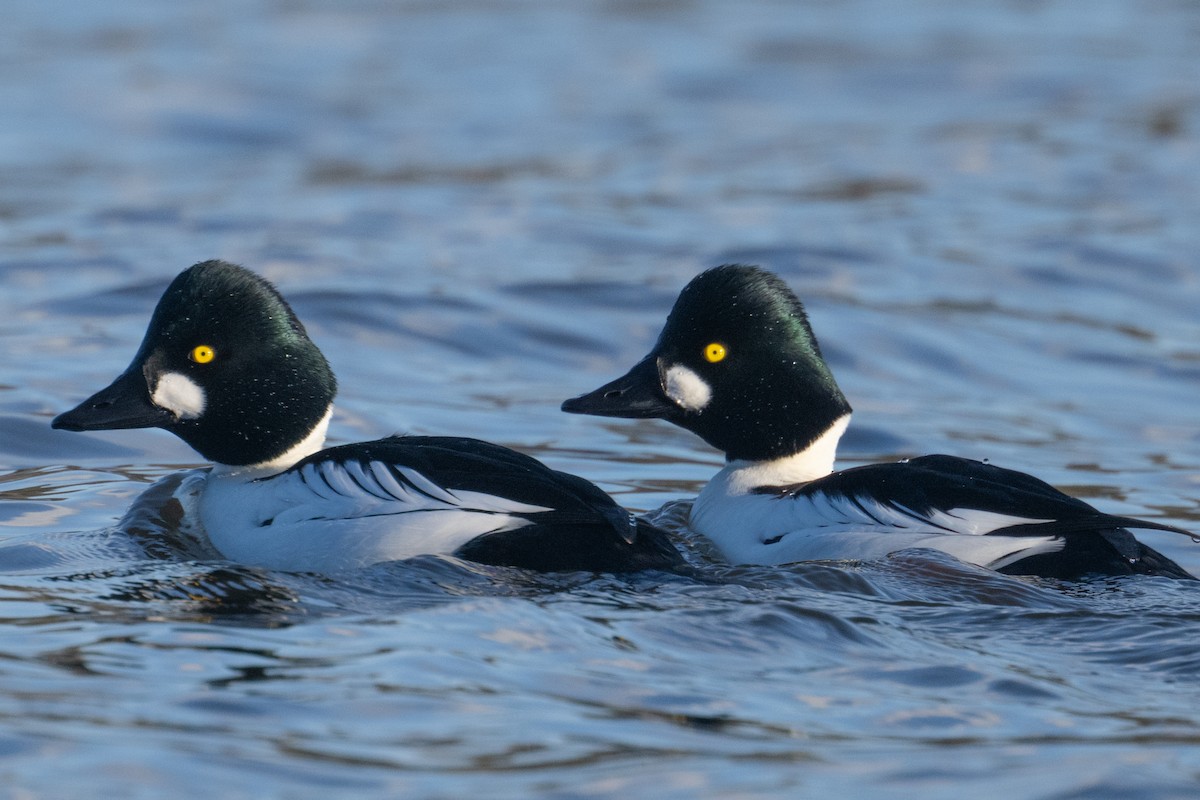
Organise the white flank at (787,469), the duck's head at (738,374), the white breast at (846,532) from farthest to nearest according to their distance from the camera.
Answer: the white flank at (787,469) → the duck's head at (738,374) → the white breast at (846,532)

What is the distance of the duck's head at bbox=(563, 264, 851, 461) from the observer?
20.4ft

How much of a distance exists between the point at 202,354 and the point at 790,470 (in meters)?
2.06

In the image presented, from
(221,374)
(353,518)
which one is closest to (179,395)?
(221,374)

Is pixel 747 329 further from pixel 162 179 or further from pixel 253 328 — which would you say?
pixel 162 179

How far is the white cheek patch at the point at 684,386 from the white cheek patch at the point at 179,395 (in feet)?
5.20

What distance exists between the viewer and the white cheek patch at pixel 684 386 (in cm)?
631

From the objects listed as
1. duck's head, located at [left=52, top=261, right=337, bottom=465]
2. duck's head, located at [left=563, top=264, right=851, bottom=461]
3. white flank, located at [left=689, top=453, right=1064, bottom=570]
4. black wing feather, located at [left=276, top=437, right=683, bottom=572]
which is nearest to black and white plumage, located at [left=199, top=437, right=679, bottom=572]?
black wing feather, located at [left=276, top=437, right=683, bottom=572]

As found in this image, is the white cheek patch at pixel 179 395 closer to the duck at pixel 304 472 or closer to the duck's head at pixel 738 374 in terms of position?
the duck at pixel 304 472

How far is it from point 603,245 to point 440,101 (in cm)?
483

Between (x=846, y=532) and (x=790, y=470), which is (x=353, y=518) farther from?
(x=790, y=470)

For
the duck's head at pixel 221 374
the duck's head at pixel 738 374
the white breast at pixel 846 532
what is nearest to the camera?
the white breast at pixel 846 532

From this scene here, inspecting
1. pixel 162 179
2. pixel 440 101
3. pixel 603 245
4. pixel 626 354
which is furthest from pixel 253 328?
pixel 440 101

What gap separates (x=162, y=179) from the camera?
14.4 metres

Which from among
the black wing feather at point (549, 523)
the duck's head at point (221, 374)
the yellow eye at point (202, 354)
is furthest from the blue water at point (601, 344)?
the yellow eye at point (202, 354)
